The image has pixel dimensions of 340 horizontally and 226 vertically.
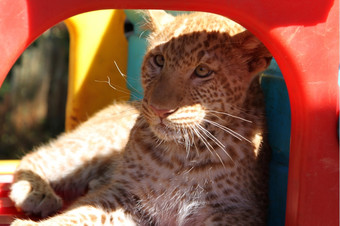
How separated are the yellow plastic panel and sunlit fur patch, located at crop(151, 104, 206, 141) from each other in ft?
5.10

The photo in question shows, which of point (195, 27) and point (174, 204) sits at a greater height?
point (195, 27)

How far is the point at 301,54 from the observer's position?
2.17 metres

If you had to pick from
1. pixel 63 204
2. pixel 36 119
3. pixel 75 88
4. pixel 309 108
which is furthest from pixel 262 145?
pixel 36 119

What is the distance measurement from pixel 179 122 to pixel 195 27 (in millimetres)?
503

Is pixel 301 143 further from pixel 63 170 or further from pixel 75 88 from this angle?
pixel 75 88

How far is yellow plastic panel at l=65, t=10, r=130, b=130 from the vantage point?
4070 millimetres

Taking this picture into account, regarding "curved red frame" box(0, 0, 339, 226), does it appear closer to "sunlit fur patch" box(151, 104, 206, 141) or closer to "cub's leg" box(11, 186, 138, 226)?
"sunlit fur patch" box(151, 104, 206, 141)

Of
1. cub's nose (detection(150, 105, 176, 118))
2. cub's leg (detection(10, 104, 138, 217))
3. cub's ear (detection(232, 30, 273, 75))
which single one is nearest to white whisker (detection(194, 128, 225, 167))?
cub's nose (detection(150, 105, 176, 118))

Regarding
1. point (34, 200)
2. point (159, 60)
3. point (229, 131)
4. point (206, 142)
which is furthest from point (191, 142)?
point (34, 200)

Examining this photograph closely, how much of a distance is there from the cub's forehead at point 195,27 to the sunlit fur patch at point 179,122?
0.37m

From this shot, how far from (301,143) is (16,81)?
692cm

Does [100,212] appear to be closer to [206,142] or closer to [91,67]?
[206,142]

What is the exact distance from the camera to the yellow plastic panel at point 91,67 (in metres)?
4.07

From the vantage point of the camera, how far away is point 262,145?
2.78m
